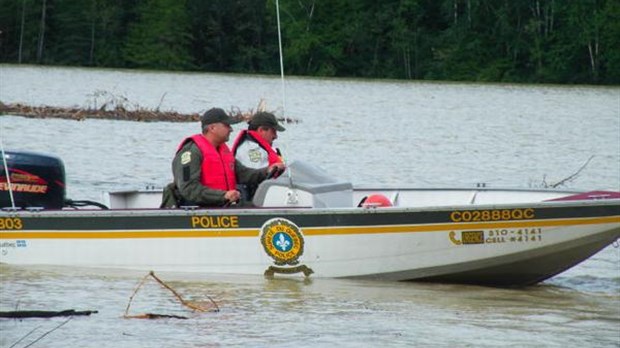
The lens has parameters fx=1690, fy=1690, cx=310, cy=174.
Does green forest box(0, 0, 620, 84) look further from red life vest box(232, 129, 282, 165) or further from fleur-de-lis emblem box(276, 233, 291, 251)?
fleur-de-lis emblem box(276, 233, 291, 251)

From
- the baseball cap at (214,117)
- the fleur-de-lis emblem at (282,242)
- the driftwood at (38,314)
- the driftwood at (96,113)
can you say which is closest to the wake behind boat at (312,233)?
the fleur-de-lis emblem at (282,242)

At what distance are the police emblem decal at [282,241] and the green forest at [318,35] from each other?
64.6 metres

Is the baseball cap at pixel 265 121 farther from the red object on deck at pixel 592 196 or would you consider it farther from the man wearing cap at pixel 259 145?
the red object on deck at pixel 592 196

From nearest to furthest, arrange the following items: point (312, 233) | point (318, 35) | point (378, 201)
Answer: point (312, 233) < point (378, 201) < point (318, 35)

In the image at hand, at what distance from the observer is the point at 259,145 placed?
45.3 ft

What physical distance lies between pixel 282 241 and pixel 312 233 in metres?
0.26

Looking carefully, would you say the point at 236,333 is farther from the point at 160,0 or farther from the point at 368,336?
the point at 160,0

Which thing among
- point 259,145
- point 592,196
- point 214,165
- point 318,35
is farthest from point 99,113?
point 318,35

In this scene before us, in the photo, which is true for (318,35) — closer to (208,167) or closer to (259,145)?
(259,145)

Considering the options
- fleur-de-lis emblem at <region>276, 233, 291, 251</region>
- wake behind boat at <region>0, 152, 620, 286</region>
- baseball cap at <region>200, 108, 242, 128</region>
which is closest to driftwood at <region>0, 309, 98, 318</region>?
wake behind boat at <region>0, 152, 620, 286</region>

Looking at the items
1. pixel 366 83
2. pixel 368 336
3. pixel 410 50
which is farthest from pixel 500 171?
pixel 410 50

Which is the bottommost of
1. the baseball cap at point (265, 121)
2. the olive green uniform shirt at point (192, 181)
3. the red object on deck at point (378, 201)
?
the red object on deck at point (378, 201)

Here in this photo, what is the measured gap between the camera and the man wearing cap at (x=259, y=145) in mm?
13758

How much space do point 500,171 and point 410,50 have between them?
5409 centimetres
